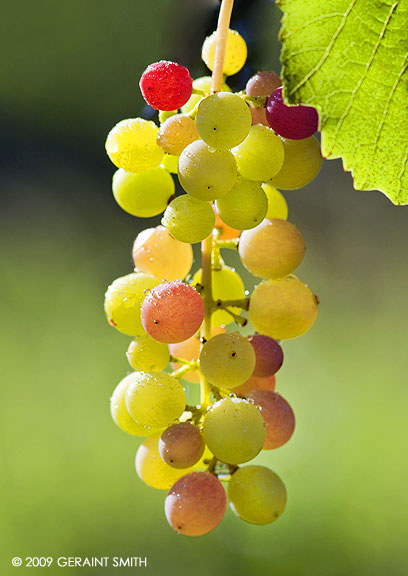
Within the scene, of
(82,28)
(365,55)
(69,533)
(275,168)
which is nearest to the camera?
(365,55)

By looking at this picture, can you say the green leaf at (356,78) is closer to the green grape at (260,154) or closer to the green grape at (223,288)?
the green grape at (260,154)

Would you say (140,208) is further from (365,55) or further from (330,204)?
(330,204)

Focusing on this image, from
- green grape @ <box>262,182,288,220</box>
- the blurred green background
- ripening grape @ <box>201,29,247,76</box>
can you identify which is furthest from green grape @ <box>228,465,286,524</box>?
the blurred green background

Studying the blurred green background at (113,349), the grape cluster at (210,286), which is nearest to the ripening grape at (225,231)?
the grape cluster at (210,286)

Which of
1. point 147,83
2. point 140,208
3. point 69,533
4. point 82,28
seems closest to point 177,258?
point 140,208

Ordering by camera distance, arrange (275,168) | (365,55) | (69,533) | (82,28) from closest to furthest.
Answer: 1. (365,55)
2. (275,168)
3. (69,533)
4. (82,28)

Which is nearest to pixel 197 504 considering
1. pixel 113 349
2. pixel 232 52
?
pixel 232 52

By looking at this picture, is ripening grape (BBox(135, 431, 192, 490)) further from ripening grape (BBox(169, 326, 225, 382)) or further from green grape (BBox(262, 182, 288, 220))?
green grape (BBox(262, 182, 288, 220))
